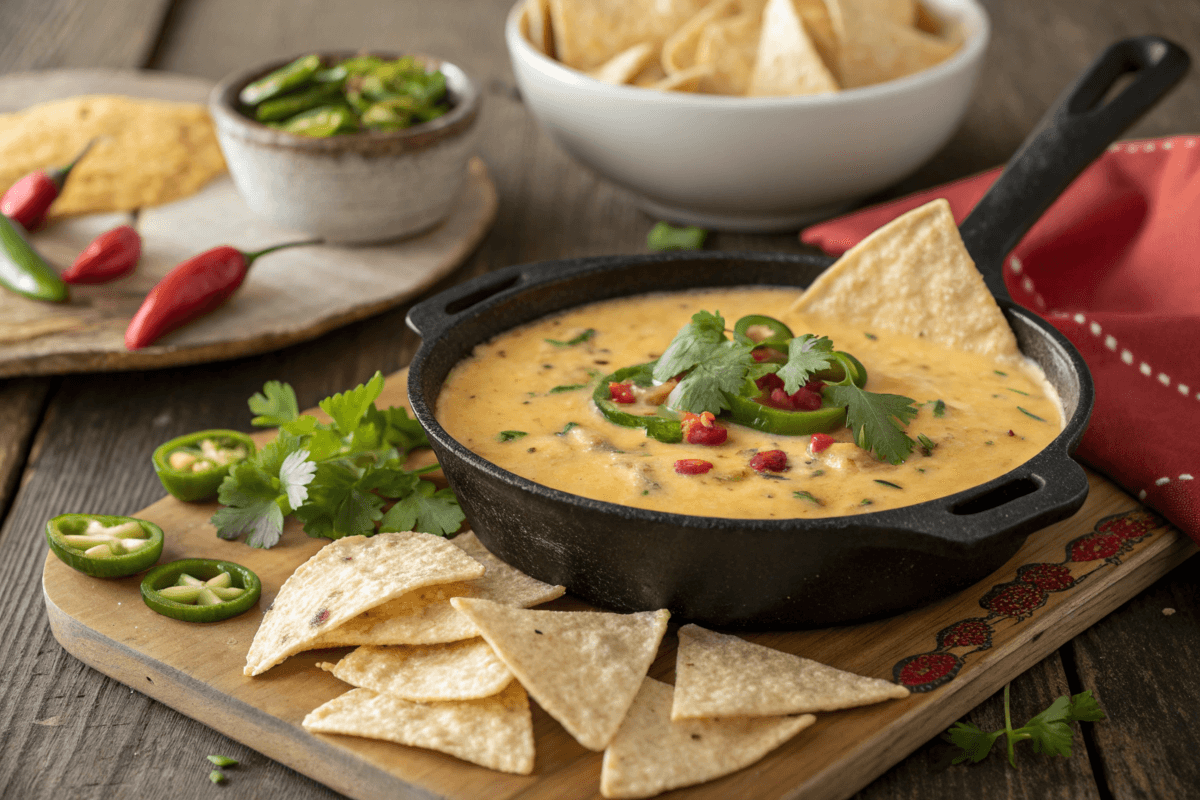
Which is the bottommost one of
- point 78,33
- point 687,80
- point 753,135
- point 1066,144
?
point 78,33

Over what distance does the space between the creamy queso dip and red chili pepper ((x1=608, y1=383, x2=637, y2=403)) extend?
0.07 metres

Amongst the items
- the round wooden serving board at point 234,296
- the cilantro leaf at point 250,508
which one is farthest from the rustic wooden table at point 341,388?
the cilantro leaf at point 250,508

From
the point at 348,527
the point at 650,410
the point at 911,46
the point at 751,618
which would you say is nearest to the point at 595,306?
the point at 650,410

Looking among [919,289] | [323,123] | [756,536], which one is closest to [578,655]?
[756,536]

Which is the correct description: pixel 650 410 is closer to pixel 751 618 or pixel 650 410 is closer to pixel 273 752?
pixel 751 618

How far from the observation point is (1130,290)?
149 inches

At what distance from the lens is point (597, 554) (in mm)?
2379

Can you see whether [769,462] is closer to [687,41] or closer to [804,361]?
[804,361]

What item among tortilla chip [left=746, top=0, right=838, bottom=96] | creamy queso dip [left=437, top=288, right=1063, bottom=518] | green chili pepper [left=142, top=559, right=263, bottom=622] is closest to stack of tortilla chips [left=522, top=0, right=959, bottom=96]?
tortilla chip [left=746, top=0, right=838, bottom=96]

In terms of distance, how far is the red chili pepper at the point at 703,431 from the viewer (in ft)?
8.81

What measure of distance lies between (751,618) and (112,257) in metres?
2.81

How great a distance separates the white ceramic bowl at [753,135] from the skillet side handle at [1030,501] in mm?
2175

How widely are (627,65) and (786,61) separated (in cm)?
61

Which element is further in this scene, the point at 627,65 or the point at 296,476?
the point at 627,65
